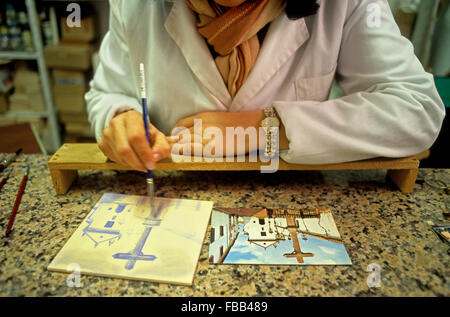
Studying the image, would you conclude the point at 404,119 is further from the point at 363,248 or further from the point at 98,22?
the point at 98,22

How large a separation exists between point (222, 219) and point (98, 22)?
2043 millimetres

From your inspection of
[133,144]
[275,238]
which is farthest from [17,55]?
[275,238]

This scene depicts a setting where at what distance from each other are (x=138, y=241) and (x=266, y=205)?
29 cm

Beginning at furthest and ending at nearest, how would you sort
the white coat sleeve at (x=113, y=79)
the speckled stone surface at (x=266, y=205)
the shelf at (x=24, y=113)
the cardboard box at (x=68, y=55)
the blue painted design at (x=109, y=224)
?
the shelf at (x=24, y=113) < the cardboard box at (x=68, y=55) < the white coat sleeve at (x=113, y=79) < the blue painted design at (x=109, y=224) < the speckled stone surface at (x=266, y=205)

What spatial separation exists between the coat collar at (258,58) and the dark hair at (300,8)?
0.02 m

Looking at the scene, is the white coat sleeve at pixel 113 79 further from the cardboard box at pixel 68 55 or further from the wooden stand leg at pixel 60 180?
the cardboard box at pixel 68 55

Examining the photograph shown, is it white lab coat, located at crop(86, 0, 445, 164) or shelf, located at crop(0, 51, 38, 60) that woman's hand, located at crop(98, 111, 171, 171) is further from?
shelf, located at crop(0, 51, 38, 60)

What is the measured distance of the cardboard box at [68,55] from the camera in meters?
2.13

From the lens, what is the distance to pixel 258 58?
0.86m

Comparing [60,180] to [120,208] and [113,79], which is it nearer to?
[120,208]

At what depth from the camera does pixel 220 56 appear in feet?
2.81

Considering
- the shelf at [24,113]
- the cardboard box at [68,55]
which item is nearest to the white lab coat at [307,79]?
the cardboard box at [68,55]
